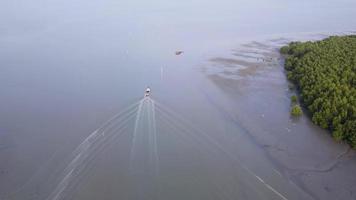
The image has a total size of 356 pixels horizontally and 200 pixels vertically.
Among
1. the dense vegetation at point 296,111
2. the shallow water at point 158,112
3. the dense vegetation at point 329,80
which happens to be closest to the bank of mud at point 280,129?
the shallow water at point 158,112

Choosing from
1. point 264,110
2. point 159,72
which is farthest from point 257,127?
point 159,72

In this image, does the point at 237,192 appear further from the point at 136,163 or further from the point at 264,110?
the point at 264,110

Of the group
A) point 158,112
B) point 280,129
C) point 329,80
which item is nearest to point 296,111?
point 280,129

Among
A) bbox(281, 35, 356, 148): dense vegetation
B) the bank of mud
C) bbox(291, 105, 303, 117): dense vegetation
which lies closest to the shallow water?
the bank of mud

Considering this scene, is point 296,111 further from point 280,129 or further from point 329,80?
point 329,80

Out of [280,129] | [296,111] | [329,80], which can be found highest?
[329,80]

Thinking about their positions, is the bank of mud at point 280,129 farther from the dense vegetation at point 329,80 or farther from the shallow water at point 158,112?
the dense vegetation at point 329,80
